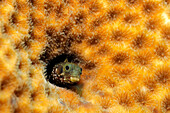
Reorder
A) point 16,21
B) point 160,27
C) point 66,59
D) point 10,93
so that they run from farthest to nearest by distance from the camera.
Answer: point 66,59
point 160,27
point 16,21
point 10,93

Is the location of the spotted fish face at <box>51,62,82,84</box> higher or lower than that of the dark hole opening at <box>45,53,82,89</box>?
lower

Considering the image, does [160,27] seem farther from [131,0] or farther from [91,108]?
[91,108]

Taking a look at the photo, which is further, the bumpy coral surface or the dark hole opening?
the dark hole opening

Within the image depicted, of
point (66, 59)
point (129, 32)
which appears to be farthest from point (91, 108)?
point (129, 32)

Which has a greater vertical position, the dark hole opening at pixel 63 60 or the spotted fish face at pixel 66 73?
the dark hole opening at pixel 63 60

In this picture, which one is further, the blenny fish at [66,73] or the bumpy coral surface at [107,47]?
the blenny fish at [66,73]
